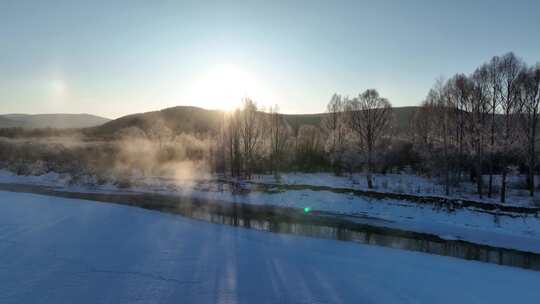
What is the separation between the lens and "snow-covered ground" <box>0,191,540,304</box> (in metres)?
9.04

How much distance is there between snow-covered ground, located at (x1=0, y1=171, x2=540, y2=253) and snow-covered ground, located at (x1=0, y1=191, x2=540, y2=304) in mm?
6026

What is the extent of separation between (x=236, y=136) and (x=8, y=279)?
126 ft

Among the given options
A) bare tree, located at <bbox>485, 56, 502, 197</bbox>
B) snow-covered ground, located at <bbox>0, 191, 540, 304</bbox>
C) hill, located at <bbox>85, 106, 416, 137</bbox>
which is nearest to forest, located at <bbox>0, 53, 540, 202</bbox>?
bare tree, located at <bbox>485, 56, 502, 197</bbox>

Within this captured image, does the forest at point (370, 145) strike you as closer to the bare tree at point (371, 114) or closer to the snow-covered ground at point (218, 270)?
the bare tree at point (371, 114)

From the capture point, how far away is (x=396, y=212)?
2325 centimetres

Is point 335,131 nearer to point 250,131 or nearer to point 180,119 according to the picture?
point 250,131

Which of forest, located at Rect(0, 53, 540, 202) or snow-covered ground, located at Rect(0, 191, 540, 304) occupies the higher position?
forest, located at Rect(0, 53, 540, 202)

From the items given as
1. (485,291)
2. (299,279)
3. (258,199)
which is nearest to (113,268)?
(299,279)

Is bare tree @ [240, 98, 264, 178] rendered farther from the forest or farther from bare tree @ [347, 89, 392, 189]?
bare tree @ [347, 89, 392, 189]

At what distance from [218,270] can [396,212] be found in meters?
15.9

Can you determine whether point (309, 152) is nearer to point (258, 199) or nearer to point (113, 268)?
point (258, 199)

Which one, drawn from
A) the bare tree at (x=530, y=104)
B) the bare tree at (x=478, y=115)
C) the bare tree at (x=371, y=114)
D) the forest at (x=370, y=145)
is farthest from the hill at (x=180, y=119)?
the bare tree at (x=530, y=104)

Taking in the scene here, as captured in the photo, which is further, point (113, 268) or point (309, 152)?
point (309, 152)

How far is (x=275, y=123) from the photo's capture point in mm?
52000
